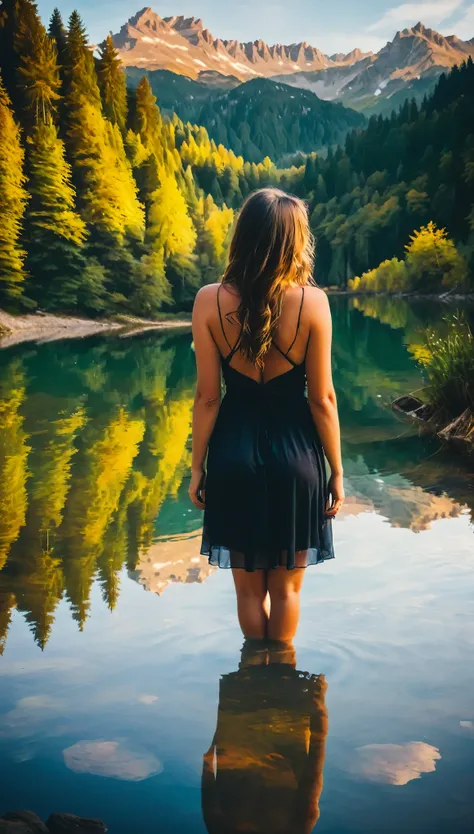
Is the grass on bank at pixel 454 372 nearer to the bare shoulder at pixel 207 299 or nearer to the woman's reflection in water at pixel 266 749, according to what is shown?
the woman's reflection in water at pixel 266 749

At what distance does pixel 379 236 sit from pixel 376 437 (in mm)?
66745

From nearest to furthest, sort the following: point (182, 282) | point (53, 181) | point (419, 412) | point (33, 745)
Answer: point (33, 745) → point (419, 412) → point (53, 181) → point (182, 282)

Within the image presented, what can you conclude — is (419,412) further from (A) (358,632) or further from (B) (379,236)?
(B) (379,236)

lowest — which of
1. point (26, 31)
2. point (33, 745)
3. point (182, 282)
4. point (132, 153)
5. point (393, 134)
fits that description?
point (33, 745)

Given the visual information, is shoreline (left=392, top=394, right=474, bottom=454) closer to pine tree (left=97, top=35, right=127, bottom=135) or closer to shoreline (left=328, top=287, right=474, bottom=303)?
pine tree (left=97, top=35, right=127, bottom=135)

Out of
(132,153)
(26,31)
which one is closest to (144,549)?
(26,31)

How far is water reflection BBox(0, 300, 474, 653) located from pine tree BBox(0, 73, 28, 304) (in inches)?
629

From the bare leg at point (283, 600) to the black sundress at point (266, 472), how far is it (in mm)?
88

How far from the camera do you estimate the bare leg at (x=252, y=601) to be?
309 cm

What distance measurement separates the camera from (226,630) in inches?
147

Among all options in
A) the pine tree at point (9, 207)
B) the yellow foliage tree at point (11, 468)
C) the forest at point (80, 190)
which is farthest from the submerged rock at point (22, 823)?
the forest at point (80, 190)

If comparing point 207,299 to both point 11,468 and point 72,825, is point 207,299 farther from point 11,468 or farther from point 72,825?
point 11,468

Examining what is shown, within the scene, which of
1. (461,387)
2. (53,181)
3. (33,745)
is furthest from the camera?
(53,181)

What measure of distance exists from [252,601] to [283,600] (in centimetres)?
11
